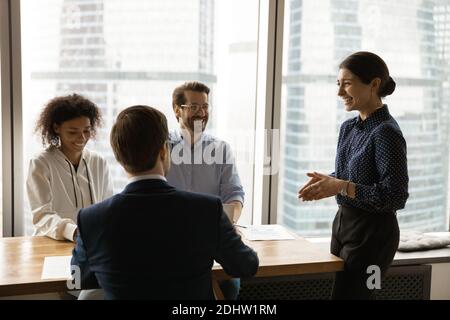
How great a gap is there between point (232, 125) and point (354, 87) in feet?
3.75

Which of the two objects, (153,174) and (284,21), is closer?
(153,174)

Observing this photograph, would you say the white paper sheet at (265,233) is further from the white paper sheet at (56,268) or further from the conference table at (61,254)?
the white paper sheet at (56,268)

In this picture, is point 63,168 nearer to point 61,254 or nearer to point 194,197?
point 61,254

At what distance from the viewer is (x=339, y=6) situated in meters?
2.93

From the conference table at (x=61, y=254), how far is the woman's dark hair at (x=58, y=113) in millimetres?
471

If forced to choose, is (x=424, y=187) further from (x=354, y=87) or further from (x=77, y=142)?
(x=77, y=142)

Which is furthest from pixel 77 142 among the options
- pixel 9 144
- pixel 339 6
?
pixel 339 6

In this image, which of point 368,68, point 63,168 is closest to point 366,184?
point 368,68

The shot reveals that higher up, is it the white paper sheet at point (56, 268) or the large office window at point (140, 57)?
the large office window at point (140, 57)

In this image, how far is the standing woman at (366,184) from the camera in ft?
5.86

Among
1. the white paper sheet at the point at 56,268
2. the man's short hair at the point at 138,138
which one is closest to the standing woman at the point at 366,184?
the man's short hair at the point at 138,138

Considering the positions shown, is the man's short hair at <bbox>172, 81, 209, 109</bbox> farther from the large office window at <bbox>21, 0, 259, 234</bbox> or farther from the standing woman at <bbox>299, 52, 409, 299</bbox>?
the standing woman at <bbox>299, 52, 409, 299</bbox>

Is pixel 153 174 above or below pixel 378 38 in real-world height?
below

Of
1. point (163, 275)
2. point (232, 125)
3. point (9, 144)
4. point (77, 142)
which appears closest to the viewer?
point (163, 275)
